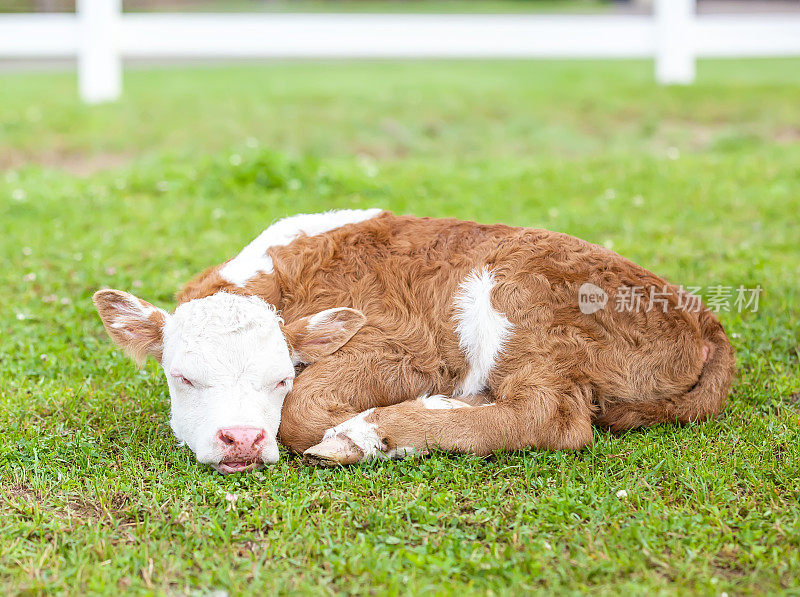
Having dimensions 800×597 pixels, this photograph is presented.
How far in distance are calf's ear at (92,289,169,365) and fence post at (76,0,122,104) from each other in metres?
8.73

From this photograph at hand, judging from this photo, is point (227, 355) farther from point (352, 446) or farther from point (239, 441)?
point (352, 446)

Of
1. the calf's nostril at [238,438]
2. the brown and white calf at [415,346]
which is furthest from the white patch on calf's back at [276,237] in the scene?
the calf's nostril at [238,438]

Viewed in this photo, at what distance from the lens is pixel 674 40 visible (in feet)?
41.6

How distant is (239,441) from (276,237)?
1421mm

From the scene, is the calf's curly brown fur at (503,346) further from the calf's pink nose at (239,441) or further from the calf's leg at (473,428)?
the calf's pink nose at (239,441)

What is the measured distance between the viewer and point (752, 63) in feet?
60.8

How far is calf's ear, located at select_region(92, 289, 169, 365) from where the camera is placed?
439 centimetres

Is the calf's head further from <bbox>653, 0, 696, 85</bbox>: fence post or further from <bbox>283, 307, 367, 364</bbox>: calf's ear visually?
<bbox>653, 0, 696, 85</bbox>: fence post

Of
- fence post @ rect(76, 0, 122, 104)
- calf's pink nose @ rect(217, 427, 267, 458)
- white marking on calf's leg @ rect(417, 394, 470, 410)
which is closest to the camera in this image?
calf's pink nose @ rect(217, 427, 267, 458)

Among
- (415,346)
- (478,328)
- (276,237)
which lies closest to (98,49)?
(276,237)

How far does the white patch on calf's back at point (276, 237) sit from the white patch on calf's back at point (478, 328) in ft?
2.67

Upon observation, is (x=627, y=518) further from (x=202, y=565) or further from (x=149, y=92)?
(x=149, y=92)

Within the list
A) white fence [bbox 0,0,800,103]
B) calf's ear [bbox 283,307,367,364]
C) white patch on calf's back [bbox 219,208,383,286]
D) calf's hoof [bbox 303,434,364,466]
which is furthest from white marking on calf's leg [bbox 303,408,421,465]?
white fence [bbox 0,0,800,103]

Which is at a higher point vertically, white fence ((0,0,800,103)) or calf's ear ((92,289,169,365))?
white fence ((0,0,800,103))
